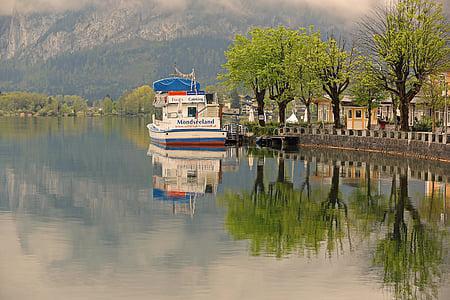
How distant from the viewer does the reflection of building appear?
37906 millimetres

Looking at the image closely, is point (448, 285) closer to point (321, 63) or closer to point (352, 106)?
point (321, 63)

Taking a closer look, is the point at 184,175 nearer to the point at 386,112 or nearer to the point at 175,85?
the point at 175,85

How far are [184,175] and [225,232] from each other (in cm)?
1959

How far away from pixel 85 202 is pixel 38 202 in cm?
188

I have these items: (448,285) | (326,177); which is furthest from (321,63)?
(448,285)

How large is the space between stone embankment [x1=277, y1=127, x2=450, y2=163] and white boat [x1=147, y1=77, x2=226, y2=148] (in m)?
6.48

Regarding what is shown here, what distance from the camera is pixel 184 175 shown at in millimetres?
48125

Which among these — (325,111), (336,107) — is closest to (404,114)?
(336,107)

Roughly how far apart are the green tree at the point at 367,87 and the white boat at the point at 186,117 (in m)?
11.6

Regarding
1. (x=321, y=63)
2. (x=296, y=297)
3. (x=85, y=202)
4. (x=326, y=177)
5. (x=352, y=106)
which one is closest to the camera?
(x=296, y=297)

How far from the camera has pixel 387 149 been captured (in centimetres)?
6281

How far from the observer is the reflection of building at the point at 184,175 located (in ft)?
124

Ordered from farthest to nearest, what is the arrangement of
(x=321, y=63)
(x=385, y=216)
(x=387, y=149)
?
(x=321, y=63)
(x=387, y=149)
(x=385, y=216)

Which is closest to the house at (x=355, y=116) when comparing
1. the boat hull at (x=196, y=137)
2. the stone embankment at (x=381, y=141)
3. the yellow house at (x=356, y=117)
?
the yellow house at (x=356, y=117)
